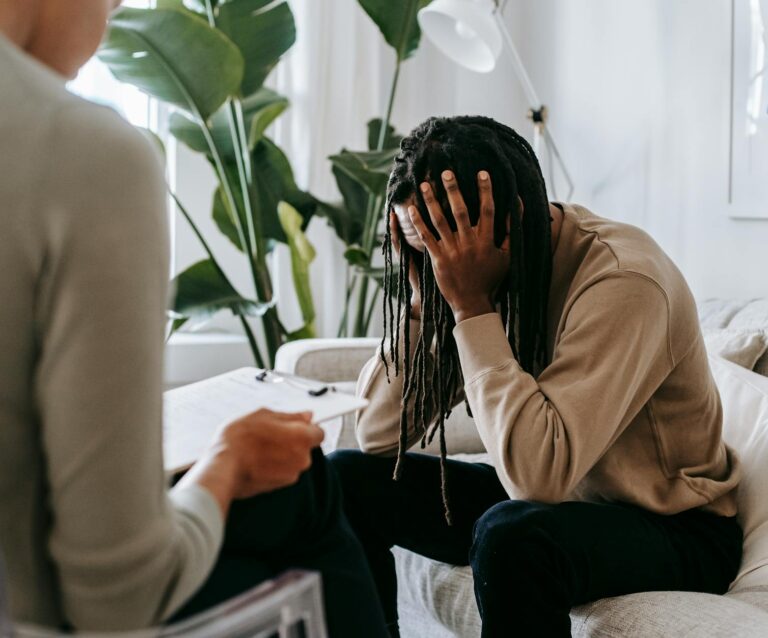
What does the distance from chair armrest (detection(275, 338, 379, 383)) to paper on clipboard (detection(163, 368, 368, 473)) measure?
2.53ft

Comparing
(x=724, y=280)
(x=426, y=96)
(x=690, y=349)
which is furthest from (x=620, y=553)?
(x=426, y=96)

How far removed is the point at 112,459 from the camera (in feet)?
1.67

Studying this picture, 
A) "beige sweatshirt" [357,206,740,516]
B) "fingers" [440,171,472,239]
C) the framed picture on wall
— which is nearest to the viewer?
"beige sweatshirt" [357,206,740,516]

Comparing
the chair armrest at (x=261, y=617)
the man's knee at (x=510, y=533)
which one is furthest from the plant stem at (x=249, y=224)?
the chair armrest at (x=261, y=617)

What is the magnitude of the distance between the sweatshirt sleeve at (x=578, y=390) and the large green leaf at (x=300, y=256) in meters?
1.42

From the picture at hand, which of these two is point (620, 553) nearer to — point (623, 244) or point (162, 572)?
point (623, 244)

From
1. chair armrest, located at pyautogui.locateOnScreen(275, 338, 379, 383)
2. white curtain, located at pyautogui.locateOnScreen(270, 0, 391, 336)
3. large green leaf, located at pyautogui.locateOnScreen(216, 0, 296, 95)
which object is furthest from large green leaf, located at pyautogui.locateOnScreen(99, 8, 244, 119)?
chair armrest, located at pyautogui.locateOnScreen(275, 338, 379, 383)

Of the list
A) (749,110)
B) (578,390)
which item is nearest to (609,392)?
(578,390)

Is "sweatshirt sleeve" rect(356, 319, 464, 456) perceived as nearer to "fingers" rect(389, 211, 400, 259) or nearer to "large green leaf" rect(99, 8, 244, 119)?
"fingers" rect(389, 211, 400, 259)

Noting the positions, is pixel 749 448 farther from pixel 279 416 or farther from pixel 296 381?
pixel 279 416

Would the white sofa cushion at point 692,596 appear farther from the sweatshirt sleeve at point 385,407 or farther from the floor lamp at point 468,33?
the floor lamp at point 468,33

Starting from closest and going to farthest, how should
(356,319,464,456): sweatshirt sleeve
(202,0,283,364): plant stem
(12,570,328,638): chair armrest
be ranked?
(12,570,328,638): chair armrest, (356,319,464,456): sweatshirt sleeve, (202,0,283,364): plant stem

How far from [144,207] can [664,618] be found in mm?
721

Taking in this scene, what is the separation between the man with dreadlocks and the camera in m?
1.04
